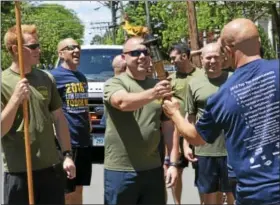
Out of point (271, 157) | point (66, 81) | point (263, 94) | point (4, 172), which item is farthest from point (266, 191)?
point (66, 81)

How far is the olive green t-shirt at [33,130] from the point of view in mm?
4660

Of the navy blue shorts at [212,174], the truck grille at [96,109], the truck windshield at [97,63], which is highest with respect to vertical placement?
the truck windshield at [97,63]

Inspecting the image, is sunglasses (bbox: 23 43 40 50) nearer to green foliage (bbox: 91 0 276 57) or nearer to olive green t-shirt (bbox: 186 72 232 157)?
olive green t-shirt (bbox: 186 72 232 157)

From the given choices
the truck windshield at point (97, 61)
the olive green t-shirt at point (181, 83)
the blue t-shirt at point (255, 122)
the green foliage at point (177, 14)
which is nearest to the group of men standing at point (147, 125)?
the blue t-shirt at point (255, 122)

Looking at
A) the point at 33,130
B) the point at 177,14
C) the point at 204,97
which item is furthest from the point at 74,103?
the point at 177,14

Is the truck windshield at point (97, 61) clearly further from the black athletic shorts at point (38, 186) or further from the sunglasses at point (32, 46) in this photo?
the black athletic shorts at point (38, 186)

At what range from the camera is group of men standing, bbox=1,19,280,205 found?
3633mm

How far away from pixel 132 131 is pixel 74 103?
1768 mm

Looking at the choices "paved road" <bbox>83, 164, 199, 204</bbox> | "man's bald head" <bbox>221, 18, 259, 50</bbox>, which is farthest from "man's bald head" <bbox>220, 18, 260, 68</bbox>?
"paved road" <bbox>83, 164, 199, 204</bbox>

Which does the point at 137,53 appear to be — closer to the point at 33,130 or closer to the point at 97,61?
the point at 33,130

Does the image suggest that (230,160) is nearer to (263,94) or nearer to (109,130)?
(263,94)

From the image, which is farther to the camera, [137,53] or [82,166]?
[82,166]

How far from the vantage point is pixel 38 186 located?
15.6 ft

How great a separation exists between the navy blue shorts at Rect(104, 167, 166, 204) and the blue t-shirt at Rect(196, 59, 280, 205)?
4.54 ft
